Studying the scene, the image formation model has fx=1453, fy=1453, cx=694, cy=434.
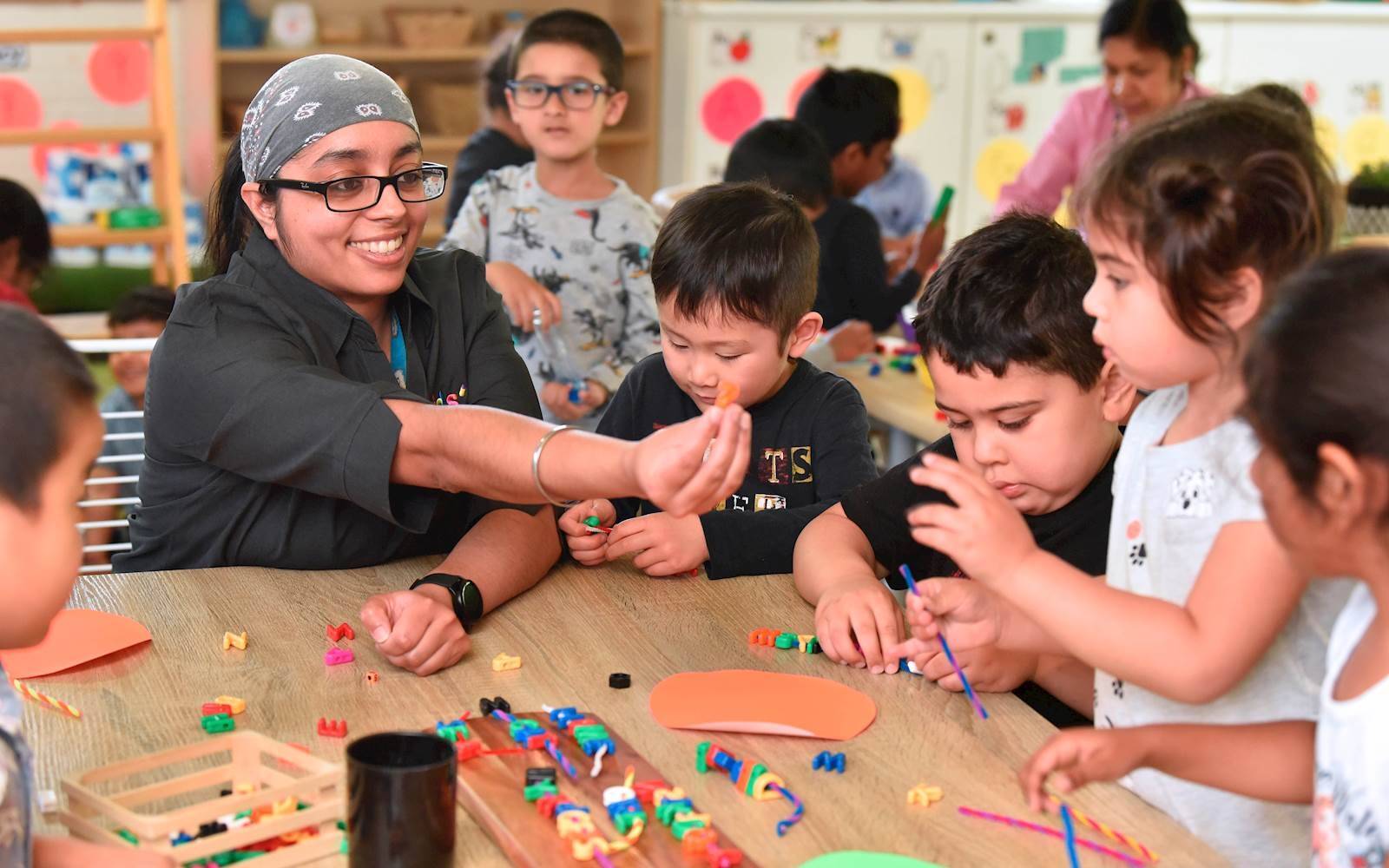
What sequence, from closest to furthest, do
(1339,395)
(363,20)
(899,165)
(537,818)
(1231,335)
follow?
1. (1339,395)
2. (537,818)
3. (1231,335)
4. (899,165)
5. (363,20)

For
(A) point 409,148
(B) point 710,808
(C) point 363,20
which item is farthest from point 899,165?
(B) point 710,808

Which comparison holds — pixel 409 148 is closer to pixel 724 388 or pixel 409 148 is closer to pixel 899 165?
pixel 724 388

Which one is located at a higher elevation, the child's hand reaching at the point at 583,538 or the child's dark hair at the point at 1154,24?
the child's dark hair at the point at 1154,24

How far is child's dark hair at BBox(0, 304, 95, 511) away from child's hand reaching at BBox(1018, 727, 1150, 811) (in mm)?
743

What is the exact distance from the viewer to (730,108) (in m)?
5.94

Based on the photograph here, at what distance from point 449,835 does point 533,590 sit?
66 centimetres

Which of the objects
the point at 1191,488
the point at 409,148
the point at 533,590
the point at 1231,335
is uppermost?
the point at 409,148

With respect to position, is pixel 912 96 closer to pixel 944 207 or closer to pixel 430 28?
pixel 430 28

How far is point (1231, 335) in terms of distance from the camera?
1.23 m

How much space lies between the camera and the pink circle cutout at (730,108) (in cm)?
591

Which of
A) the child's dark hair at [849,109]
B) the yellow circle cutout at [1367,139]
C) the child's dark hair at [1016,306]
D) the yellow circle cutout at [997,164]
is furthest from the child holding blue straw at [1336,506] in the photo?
the yellow circle cutout at [1367,139]

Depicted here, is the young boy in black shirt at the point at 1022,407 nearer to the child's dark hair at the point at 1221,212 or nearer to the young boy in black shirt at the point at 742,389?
the young boy in black shirt at the point at 742,389

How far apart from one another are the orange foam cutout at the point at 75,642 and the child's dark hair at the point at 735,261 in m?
0.78

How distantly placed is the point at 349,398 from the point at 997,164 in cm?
520
